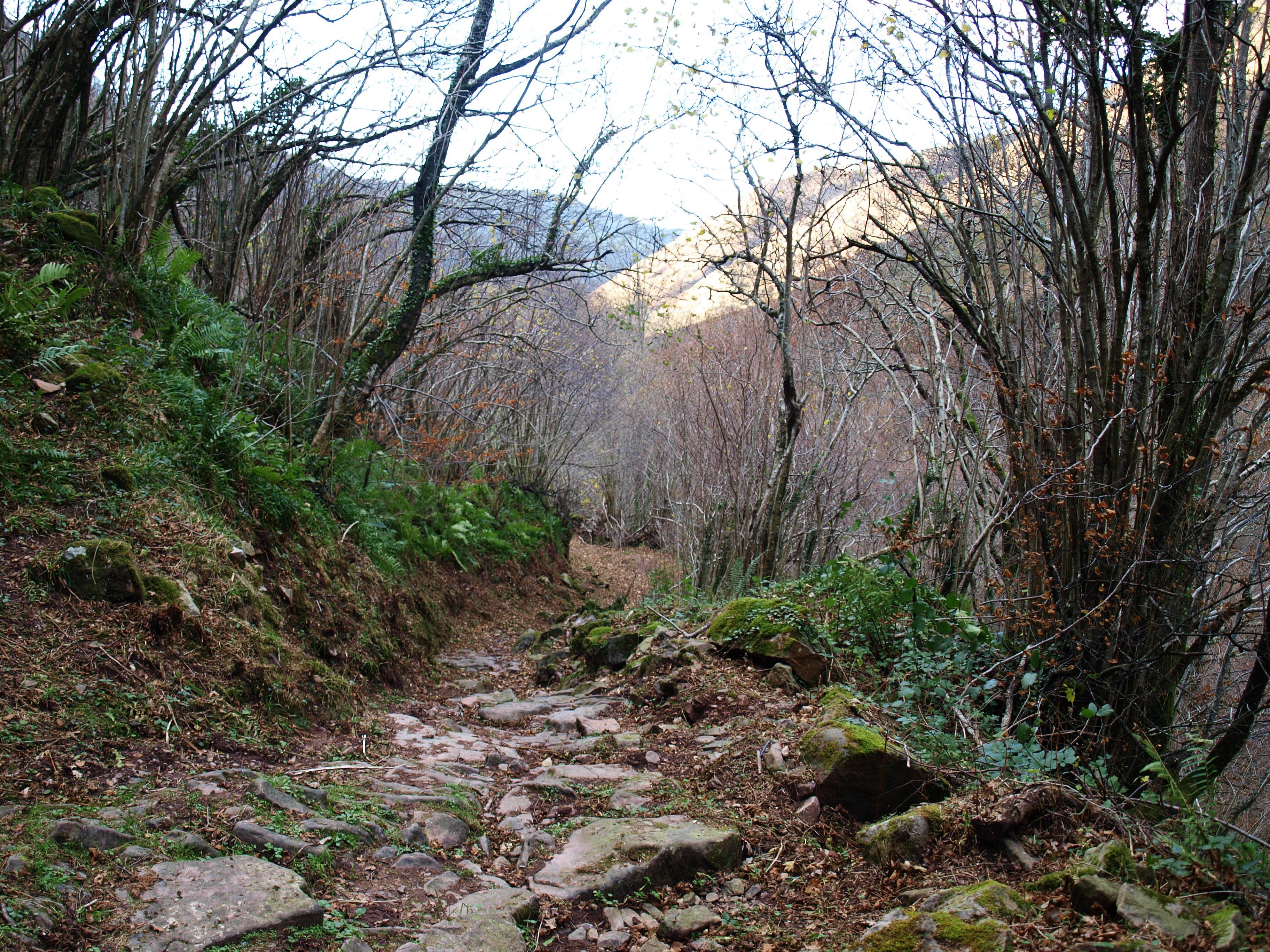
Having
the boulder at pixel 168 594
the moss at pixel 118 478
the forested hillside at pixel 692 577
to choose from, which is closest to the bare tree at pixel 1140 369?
the forested hillside at pixel 692 577

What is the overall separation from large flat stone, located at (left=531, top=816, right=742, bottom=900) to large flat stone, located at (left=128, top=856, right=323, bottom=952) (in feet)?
2.80

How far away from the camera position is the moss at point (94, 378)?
4.55 m

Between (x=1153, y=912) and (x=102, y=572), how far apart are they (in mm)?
4151

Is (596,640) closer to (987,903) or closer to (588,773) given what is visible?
(588,773)

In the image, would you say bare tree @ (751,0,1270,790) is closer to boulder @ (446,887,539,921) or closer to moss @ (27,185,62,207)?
boulder @ (446,887,539,921)

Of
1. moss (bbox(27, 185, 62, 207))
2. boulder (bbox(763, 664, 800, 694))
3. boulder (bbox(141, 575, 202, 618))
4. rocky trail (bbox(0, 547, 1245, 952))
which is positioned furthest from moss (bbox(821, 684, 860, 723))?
moss (bbox(27, 185, 62, 207))

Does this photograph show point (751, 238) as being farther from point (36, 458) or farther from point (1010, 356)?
point (36, 458)

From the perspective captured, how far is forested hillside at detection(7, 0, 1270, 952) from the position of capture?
8.27ft

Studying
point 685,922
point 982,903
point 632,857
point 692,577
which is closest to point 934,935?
point 982,903

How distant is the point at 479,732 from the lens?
16.3ft

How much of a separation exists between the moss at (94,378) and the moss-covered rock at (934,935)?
490 centimetres

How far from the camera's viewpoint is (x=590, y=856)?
2.97m

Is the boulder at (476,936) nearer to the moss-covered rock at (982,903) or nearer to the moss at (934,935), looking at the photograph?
the moss at (934,935)

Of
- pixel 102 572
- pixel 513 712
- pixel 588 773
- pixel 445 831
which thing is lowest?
pixel 513 712
